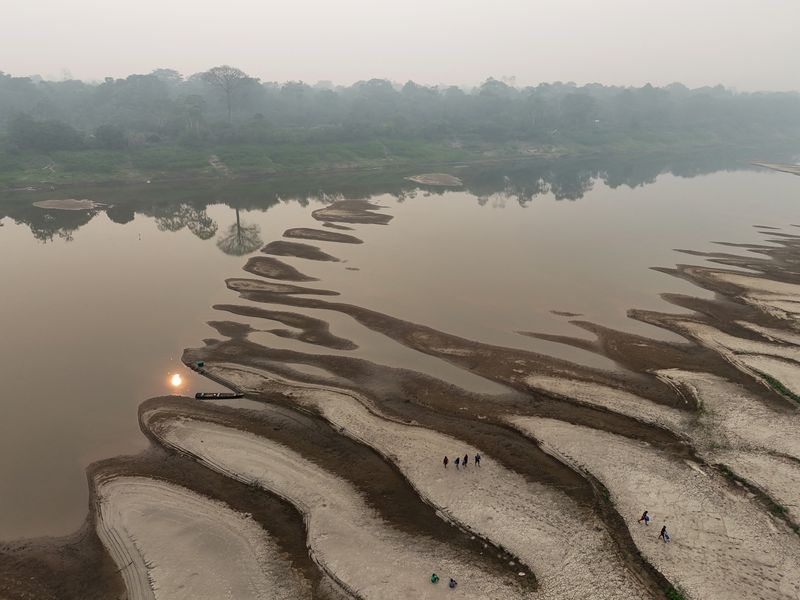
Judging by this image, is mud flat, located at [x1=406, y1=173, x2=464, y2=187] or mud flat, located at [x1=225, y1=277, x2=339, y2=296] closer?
mud flat, located at [x1=225, y1=277, x2=339, y2=296]

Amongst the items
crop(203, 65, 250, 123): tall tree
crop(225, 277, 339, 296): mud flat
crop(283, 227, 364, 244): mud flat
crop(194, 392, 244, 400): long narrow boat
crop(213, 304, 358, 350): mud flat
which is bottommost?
crop(194, 392, 244, 400): long narrow boat

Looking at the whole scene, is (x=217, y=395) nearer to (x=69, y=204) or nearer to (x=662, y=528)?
(x=662, y=528)

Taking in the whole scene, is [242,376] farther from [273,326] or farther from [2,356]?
[2,356]

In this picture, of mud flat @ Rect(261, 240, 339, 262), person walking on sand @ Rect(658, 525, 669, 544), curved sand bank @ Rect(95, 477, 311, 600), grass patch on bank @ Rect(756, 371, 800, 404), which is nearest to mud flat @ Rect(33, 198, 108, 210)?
mud flat @ Rect(261, 240, 339, 262)

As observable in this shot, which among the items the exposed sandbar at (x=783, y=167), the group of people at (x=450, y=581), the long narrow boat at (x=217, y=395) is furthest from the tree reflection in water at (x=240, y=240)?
the exposed sandbar at (x=783, y=167)

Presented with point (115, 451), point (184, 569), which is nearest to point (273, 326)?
point (115, 451)

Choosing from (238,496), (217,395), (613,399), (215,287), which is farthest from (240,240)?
(613,399)

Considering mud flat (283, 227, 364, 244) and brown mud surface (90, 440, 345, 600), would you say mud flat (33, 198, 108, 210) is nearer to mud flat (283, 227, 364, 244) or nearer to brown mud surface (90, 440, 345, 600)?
mud flat (283, 227, 364, 244)
